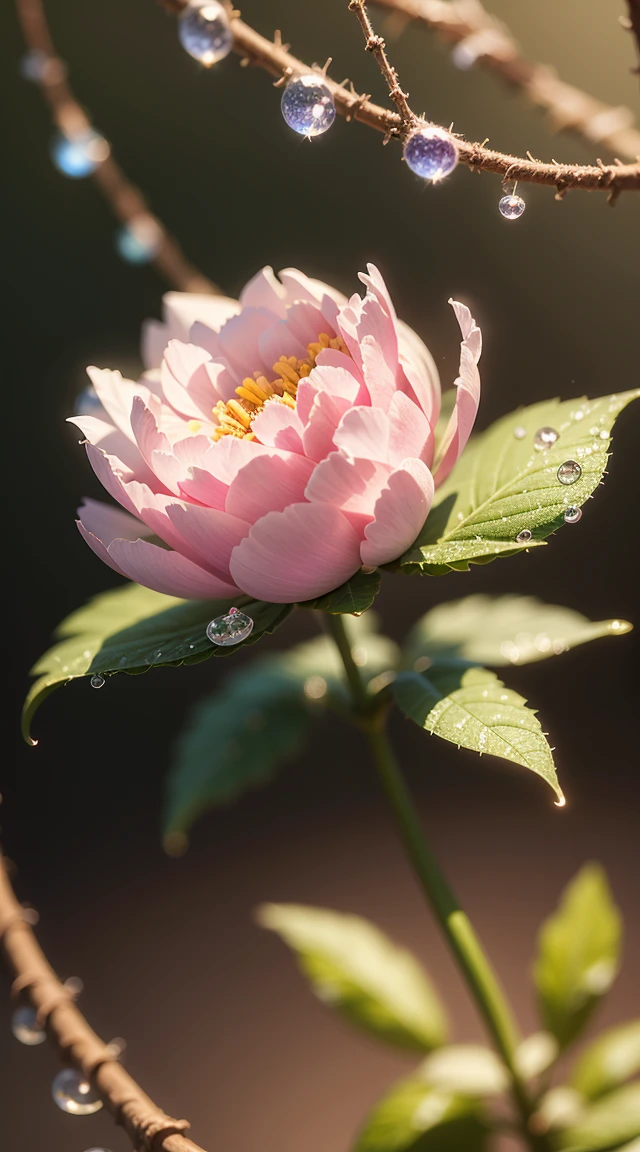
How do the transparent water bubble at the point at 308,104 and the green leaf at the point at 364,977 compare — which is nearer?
the transparent water bubble at the point at 308,104

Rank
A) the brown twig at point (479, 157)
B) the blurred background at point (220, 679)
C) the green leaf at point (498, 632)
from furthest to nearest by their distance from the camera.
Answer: the blurred background at point (220, 679) → the green leaf at point (498, 632) → the brown twig at point (479, 157)

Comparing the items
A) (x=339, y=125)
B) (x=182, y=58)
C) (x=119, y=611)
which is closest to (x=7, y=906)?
(x=119, y=611)

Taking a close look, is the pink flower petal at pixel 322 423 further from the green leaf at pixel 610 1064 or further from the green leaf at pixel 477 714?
the green leaf at pixel 610 1064

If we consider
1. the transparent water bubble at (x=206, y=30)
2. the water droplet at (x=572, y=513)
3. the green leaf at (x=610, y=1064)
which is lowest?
the green leaf at (x=610, y=1064)

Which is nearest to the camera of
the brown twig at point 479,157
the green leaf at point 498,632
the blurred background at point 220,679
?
the brown twig at point 479,157

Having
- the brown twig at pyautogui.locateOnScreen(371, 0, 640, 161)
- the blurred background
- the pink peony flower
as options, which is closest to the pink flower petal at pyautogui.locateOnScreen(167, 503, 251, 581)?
the pink peony flower

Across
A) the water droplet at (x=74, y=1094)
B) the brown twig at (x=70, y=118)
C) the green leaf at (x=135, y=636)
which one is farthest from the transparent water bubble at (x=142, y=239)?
the water droplet at (x=74, y=1094)

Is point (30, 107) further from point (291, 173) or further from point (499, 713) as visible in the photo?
point (499, 713)
